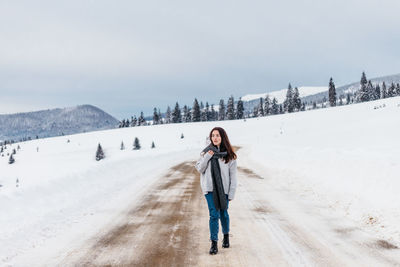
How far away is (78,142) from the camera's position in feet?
304

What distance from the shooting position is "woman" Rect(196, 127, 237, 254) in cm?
495

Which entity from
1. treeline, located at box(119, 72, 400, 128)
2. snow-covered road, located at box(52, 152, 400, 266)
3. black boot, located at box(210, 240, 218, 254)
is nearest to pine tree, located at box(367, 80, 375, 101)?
treeline, located at box(119, 72, 400, 128)

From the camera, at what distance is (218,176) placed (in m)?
4.96

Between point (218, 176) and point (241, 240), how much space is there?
1474mm

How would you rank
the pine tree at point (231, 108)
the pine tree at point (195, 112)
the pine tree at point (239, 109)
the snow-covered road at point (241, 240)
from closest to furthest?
the snow-covered road at point (241, 240) < the pine tree at point (195, 112) < the pine tree at point (231, 108) < the pine tree at point (239, 109)

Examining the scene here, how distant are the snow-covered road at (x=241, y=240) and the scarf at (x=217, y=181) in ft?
2.71

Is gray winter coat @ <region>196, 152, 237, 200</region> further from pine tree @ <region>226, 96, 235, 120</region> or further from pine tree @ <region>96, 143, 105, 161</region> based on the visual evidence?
pine tree @ <region>226, 96, 235, 120</region>

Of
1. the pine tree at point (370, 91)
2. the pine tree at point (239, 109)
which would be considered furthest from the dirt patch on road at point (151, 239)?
the pine tree at point (370, 91)

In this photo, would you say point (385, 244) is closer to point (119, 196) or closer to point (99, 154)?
point (119, 196)

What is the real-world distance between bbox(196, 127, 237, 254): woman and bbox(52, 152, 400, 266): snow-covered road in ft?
1.77

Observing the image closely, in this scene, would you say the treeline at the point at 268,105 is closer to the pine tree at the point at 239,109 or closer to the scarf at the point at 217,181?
the pine tree at the point at 239,109

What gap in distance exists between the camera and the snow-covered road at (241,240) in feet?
14.9

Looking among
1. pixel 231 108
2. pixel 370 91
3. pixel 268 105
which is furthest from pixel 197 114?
pixel 370 91

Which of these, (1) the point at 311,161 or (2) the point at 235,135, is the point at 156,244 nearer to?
(1) the point at 311,161
